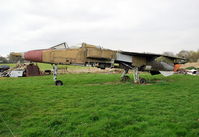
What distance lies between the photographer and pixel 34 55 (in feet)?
39.8

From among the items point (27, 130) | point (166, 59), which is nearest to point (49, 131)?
point (27, 130)

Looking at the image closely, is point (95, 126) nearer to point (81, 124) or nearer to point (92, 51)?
point (81, 124)

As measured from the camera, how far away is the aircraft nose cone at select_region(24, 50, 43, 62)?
12.1 metres

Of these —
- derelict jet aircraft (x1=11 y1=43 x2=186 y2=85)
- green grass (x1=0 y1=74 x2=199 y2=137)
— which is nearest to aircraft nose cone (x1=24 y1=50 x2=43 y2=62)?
derelict jet aircraft (x1=11 y1=43 x2=186 y2=85)

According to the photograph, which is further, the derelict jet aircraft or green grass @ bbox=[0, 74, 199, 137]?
the derelict jet aircraft

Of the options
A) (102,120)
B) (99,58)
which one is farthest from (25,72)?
(102,120)

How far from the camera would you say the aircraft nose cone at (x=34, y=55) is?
39.8 feet

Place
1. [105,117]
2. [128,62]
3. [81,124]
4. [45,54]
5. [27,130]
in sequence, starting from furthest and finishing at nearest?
[128,62]
[45,54]
[105,117]
[81,124]
[27,130]

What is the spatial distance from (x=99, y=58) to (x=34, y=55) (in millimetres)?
4310

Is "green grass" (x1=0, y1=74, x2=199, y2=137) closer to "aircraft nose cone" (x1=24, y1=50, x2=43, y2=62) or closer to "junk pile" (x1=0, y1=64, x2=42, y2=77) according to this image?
"aircraft nose cone" (x1=24, y1=50, x2=43, y2=62)

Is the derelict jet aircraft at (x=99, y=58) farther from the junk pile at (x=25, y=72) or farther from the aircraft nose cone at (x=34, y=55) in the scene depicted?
the junk pile at (x=25, y=72)

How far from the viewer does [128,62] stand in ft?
45.6

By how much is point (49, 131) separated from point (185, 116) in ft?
12.0

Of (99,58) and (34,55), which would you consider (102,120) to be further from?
(34,55)
